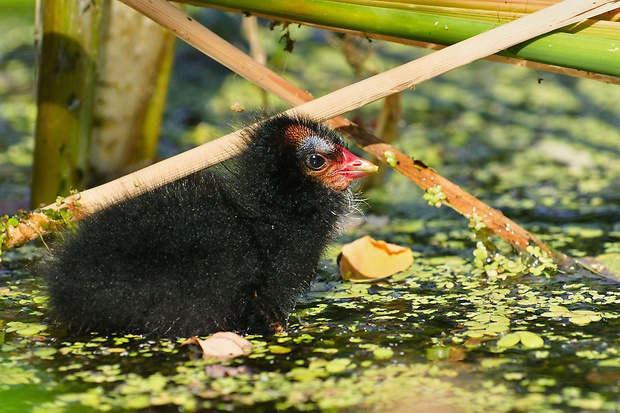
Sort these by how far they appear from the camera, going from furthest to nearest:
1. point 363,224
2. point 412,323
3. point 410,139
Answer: point 410,139
point 363,224
point 412,323

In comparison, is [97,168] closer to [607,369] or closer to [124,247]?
[124,247]

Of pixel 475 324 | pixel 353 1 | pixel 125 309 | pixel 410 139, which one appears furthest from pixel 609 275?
pixel 410 139

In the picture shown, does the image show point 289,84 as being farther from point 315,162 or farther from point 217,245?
point 217,245

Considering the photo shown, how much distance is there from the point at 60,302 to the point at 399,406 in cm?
125

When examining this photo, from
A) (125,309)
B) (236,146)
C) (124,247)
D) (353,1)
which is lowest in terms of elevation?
(125,309)

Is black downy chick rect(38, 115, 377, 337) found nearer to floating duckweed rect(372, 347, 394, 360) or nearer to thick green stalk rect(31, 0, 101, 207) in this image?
floating duckweed rect(372, 347, 394, 360)

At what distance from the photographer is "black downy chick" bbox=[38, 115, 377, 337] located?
310 centimetres

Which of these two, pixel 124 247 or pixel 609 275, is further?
pixel 609 275

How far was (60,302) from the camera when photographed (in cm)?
312

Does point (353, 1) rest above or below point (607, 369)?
above

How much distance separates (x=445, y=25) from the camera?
3254mm

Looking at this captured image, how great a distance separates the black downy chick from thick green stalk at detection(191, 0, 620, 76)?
0.40 metres

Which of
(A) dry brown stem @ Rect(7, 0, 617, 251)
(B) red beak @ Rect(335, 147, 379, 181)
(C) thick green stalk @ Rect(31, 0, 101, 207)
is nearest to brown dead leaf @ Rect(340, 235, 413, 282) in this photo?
(A) dry brown stem @ Rect(7, 0, 617, 251)

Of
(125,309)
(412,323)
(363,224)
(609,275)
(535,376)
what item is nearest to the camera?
(535,376)
